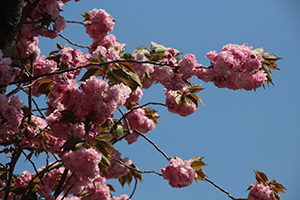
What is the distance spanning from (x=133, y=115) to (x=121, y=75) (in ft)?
4.74

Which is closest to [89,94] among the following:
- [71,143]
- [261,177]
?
[71,143]

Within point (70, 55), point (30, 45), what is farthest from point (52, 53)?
point (30, 45)

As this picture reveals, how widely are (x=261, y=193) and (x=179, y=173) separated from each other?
68 centimetres

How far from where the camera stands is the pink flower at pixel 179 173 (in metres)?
3.06

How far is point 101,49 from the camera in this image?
2.71 m

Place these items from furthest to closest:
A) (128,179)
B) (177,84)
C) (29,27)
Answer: (128,179), (177,84), (29,27)

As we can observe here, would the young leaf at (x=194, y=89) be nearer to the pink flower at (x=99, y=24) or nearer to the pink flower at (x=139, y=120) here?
the pink flower at (x=139, y=120)

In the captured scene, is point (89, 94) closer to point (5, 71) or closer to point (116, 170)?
point (5, 71)

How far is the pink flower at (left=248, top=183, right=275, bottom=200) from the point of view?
3021mm

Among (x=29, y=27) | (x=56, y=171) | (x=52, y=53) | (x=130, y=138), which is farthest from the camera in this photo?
(x=130, y=138)

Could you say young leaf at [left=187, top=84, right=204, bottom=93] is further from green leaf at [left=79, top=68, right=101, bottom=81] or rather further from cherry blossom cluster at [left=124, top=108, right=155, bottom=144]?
green leaf at [left=79, top=68, right=101, bottom=81]

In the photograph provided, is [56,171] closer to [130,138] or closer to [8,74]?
[130,138]

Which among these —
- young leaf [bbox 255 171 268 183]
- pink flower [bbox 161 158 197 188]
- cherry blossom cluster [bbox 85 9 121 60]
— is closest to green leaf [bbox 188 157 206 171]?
pink flower [bbox 161 158 197 188]

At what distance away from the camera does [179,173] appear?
10.0ft
